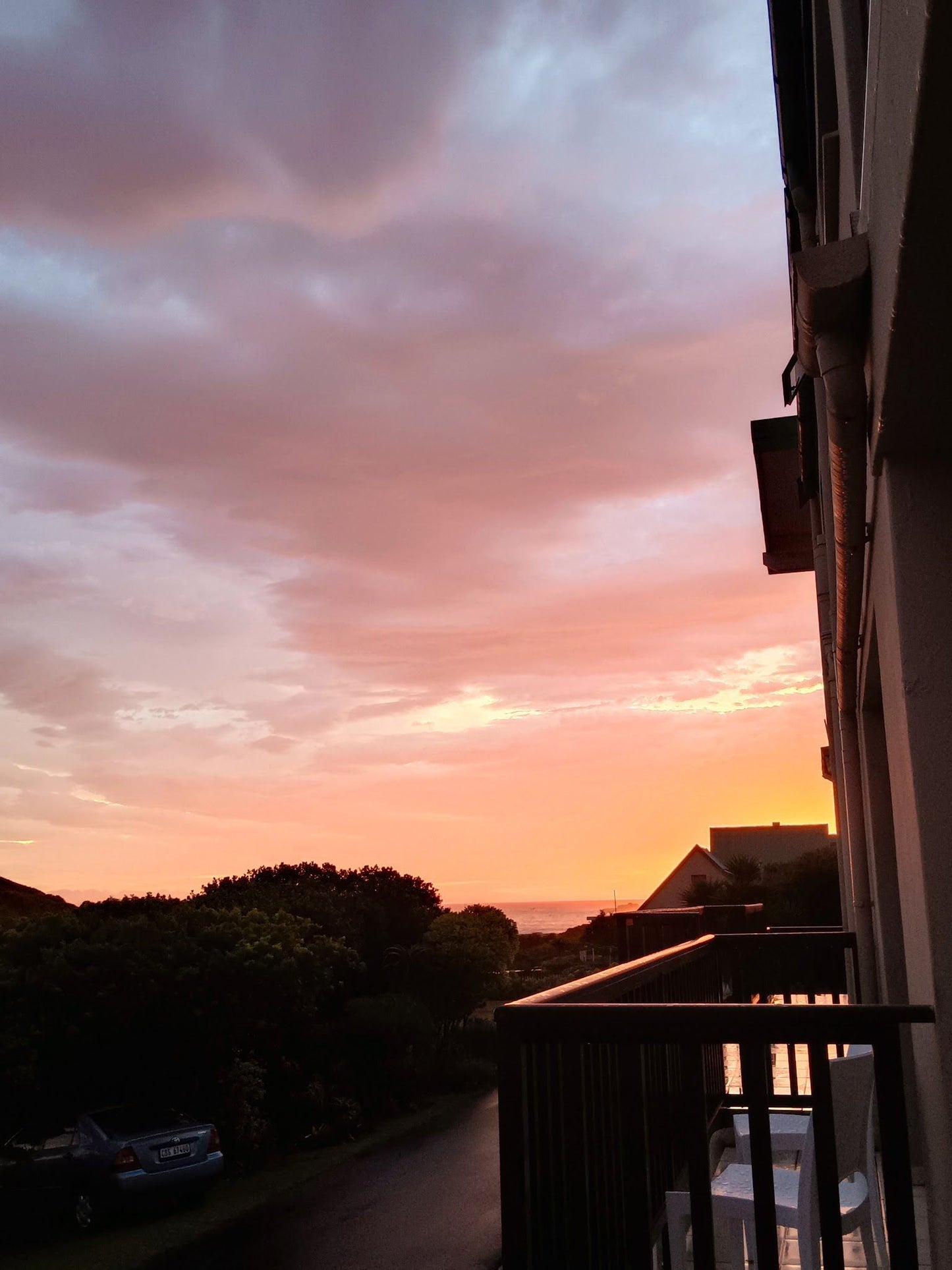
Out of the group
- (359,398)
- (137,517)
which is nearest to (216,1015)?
(359,398)

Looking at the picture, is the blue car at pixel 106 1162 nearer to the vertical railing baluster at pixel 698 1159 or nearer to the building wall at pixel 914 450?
the vertical railing baluster at pixel 698 1159

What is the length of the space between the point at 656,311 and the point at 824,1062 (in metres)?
8.91

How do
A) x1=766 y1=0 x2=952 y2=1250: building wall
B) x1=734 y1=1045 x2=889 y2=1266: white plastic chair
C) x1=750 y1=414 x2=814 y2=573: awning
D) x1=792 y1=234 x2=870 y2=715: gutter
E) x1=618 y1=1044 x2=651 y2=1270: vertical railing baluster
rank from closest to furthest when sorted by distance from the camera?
1. x1=766 y1=0 x2=952 y2=1250: building wall
2. x1=792 y1=234 x2=870 y2=715: gutter
3. x1=618 y1=1044 x2=651 y2=1270: vertical railing baluster
4. x1=734 y1=1045 x2=889 y2=1266: white plastic chair
5. x1=750 y1=414 x2=814 y2=573: awning

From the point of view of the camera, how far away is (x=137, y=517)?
65.8 feet

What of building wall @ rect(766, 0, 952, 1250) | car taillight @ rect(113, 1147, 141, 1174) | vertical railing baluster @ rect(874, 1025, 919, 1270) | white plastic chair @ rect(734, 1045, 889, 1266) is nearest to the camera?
building wall @ rect(766, 0, 952, 1250)

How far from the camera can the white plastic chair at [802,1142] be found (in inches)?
131

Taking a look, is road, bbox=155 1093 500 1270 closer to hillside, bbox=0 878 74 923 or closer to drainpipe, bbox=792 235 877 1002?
hillside, bbox=0 878 74 923

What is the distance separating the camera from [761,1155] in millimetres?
2189

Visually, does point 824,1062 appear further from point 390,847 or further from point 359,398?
point 390,847

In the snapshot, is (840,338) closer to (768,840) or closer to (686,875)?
(686,875)

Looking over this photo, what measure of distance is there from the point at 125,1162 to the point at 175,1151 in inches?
20.6

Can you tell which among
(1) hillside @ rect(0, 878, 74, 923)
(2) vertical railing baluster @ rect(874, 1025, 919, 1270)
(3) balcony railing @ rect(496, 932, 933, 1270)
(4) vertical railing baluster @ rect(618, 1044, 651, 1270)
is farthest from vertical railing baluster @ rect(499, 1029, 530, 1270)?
(1) hillside @ rect(0, 878, 74, 923)

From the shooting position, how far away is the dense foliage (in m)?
11.6

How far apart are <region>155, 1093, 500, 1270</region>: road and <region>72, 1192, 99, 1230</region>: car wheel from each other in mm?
1294
